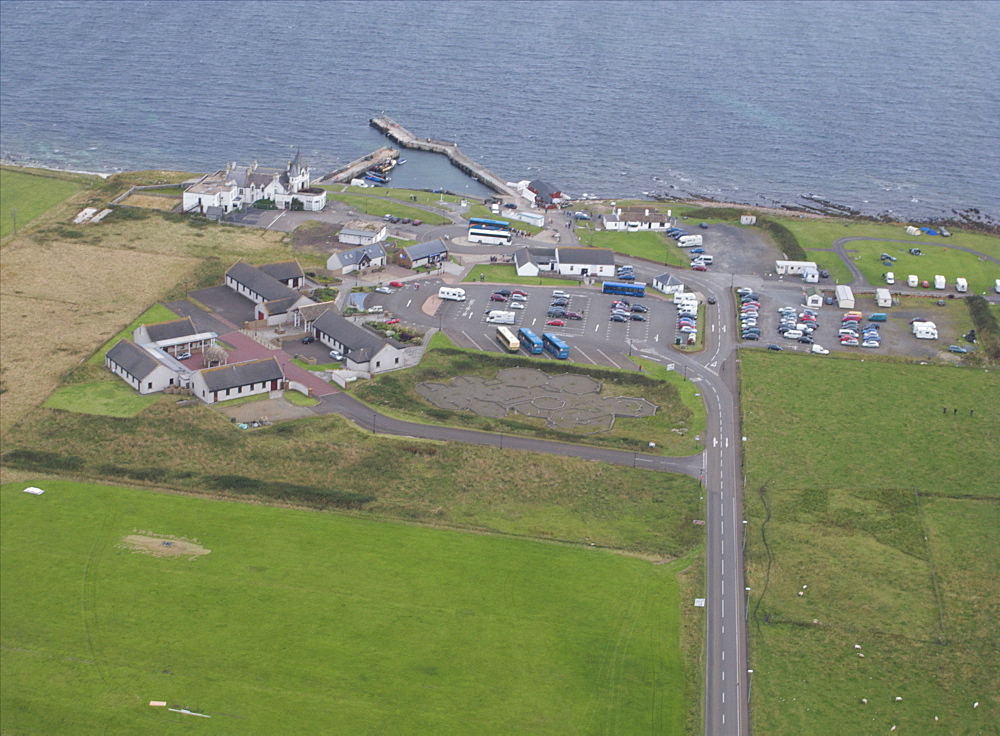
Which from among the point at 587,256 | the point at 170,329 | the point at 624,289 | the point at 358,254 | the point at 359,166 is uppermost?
the point at 358,254

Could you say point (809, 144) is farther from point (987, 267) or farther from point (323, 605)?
point (323, 605)

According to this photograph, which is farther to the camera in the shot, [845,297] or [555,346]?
[845,297]

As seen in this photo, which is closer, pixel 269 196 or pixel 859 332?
pixel 859 332

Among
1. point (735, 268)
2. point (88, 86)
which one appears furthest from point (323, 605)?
point (88, 86)

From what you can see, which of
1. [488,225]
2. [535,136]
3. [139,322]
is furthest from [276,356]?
[535,136]

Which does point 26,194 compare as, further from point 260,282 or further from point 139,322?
point 260,282

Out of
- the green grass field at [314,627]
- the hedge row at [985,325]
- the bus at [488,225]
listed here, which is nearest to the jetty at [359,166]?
the bus at [488,225]

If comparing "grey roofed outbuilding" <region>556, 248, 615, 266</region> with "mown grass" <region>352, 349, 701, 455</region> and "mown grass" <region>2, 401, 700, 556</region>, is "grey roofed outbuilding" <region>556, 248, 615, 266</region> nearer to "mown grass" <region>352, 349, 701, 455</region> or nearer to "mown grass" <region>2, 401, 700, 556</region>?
"mown grass" <region>352, 349, 701, 455</region>
